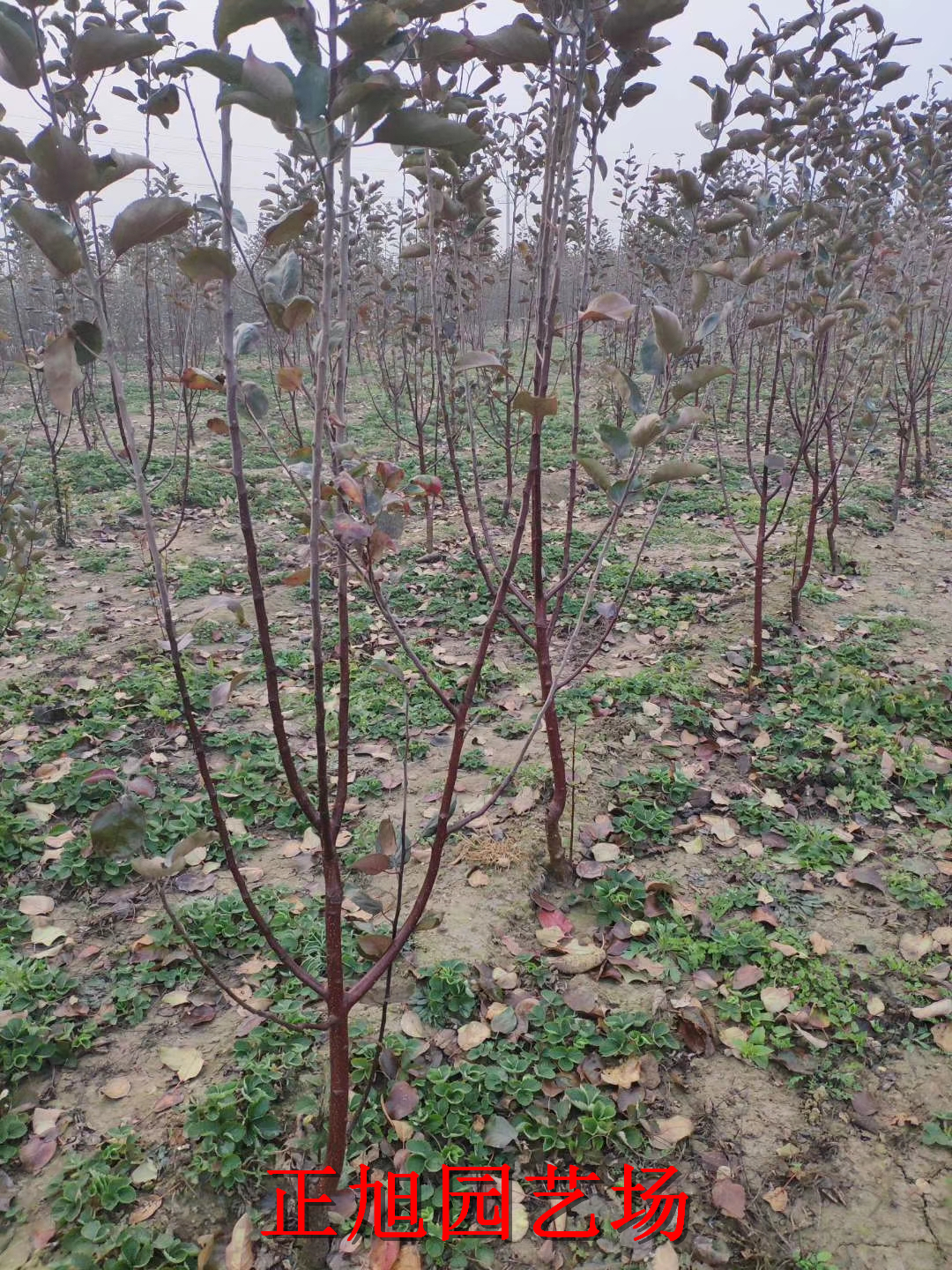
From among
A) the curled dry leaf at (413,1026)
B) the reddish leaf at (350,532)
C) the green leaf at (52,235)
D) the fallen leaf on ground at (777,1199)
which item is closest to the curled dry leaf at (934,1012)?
the fallen leaf on ground at (777,1199)

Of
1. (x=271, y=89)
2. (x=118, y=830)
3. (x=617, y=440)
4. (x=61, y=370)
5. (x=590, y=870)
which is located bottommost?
(x=590, y=870)

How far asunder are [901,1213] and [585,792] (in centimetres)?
154

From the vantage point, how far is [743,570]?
16.9ft

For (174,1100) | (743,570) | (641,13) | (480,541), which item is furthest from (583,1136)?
(480,541)

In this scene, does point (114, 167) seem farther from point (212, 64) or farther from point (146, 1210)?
point (146, 1210)

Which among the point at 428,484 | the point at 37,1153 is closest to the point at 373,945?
the point at 428,484

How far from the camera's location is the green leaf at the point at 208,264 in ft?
3.25

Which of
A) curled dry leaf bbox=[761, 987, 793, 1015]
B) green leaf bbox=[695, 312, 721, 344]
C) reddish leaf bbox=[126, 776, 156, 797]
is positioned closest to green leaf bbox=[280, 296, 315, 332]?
reddish leaf bbox=[126, 776, 156, 797]

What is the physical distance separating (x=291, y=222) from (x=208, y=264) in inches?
4.9

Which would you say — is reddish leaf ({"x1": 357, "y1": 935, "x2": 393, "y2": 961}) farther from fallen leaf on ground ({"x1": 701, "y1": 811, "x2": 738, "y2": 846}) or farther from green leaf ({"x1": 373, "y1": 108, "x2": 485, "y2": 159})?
fallen leaf on ground ({"x1": 701, "y1": 811, "x2": 738, "y2": 846})

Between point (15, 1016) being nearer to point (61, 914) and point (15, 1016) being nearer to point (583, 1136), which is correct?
point (61, 914)

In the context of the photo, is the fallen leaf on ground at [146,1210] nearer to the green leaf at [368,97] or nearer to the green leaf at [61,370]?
the green leaf at [61,370]

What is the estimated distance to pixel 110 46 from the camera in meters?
0.95

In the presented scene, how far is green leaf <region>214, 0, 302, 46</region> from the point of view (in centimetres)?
93
